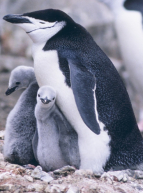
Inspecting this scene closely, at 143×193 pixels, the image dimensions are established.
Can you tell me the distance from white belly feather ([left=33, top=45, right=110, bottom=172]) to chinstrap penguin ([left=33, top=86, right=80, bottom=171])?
49 millimetres

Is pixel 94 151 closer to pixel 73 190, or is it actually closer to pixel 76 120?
pixel 76 120

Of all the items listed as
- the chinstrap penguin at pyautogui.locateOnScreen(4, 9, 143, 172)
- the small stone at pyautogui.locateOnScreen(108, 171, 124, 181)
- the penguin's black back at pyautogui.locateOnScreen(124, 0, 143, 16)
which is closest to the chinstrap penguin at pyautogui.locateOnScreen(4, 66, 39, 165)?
the chinstrap penguin at pyautogui.locateOnScreen(4, 9, 143, 172)

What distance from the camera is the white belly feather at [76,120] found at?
268cm

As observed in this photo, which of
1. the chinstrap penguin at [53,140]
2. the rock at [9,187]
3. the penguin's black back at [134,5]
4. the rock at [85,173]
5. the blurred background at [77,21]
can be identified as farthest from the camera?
the blurred background at [77,21]

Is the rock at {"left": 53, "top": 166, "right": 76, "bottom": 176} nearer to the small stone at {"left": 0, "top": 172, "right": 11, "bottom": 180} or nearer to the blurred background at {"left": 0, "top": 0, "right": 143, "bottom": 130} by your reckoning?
the small stone at {"left": 0, "top": 172, "right": 11, "bottom": 180}

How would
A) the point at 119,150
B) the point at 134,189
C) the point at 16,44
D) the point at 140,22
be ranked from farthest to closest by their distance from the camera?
the point at 16,44 < the point at 140,22 < the point at 119,150 < the point at 134,189

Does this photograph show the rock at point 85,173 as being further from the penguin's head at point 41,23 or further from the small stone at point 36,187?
the penguin's head at point 41,23

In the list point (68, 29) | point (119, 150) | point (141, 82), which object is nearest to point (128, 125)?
point (119, 150)

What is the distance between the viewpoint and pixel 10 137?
112 inches

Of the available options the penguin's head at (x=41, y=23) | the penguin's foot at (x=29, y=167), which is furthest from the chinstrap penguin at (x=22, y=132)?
the penguin's head at (x=41, y=23)

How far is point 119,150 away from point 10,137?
0.75 metres

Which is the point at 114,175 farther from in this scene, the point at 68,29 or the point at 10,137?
the point at 68,29

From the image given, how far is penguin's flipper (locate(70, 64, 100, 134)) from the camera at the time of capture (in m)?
2.47

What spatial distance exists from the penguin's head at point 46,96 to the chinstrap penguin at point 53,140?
1 centimetres
